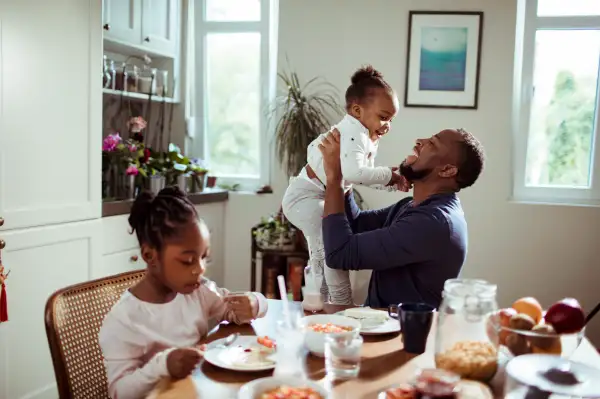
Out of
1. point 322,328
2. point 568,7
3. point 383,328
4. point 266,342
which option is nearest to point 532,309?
point 383,328

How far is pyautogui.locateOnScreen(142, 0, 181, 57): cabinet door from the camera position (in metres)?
3.63

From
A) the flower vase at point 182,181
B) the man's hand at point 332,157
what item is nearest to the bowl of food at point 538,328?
the man's hand at point 332,157

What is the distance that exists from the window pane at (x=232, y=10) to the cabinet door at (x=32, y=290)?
6.74 ft

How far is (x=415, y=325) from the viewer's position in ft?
4.25

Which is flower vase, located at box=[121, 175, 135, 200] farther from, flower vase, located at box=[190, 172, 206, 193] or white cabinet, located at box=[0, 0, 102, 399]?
flower vase, located at box=[190, 172, 206, 193]

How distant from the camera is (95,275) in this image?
285 centimetres

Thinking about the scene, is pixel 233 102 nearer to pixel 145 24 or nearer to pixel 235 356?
pixel 145 24

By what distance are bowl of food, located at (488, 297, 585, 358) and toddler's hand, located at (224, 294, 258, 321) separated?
57cm

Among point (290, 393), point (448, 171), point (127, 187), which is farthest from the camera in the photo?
point (127, 187)

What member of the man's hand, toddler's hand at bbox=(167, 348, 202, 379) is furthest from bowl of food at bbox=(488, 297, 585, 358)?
the man's hand

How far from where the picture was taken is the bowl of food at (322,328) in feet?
4.09

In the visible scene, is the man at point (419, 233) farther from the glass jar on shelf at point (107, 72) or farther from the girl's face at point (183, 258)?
the glass jar on shelf at point (107, 72)

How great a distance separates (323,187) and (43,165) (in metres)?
1.20

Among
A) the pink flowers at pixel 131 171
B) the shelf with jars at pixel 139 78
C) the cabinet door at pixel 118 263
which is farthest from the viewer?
the shelf with jars at pixel 139 78
